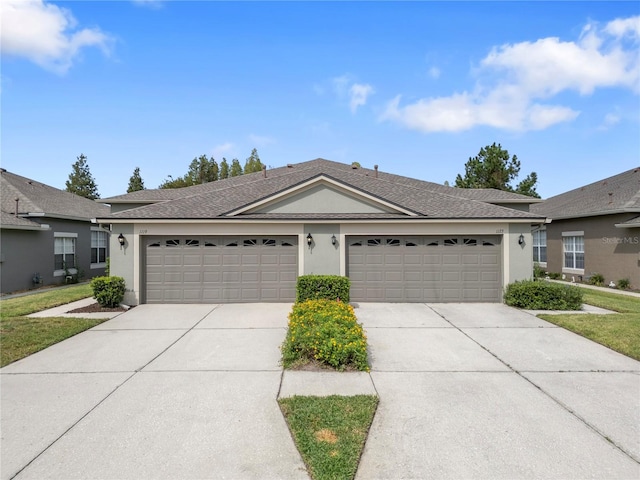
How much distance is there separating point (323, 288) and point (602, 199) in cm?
1507

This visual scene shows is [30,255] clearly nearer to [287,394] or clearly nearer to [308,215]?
Answer: [308,215]

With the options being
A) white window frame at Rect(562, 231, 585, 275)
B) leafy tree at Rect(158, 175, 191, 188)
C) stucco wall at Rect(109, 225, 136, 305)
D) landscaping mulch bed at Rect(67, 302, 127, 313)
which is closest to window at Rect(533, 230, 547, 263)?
white window frame at Rect(562, 231, 585, 275)

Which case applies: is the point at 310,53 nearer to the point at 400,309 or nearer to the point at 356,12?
the point at 356,12

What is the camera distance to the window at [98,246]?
1833 cm

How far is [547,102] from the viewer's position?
1350 cm

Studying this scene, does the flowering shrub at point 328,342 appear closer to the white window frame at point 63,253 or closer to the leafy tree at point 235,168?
the white window frame at point 63,253

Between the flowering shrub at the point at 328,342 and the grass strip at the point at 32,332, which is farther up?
the flowering shrub at the point at 328,342

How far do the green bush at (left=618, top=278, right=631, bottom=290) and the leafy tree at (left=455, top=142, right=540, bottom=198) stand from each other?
35.0 ft

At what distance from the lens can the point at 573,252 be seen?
1684cm

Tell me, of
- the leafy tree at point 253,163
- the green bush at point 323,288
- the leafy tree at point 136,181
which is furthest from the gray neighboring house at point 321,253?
the leafy tree at point 136,181

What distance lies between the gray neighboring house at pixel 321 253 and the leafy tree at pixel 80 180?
37895mm

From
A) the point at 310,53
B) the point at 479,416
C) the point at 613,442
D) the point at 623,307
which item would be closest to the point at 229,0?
the point at 310,53

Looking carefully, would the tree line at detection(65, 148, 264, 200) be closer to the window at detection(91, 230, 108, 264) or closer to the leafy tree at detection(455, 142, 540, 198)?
the window at detection(91, 230, 108, 264)

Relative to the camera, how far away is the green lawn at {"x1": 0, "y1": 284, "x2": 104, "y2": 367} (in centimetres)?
654
